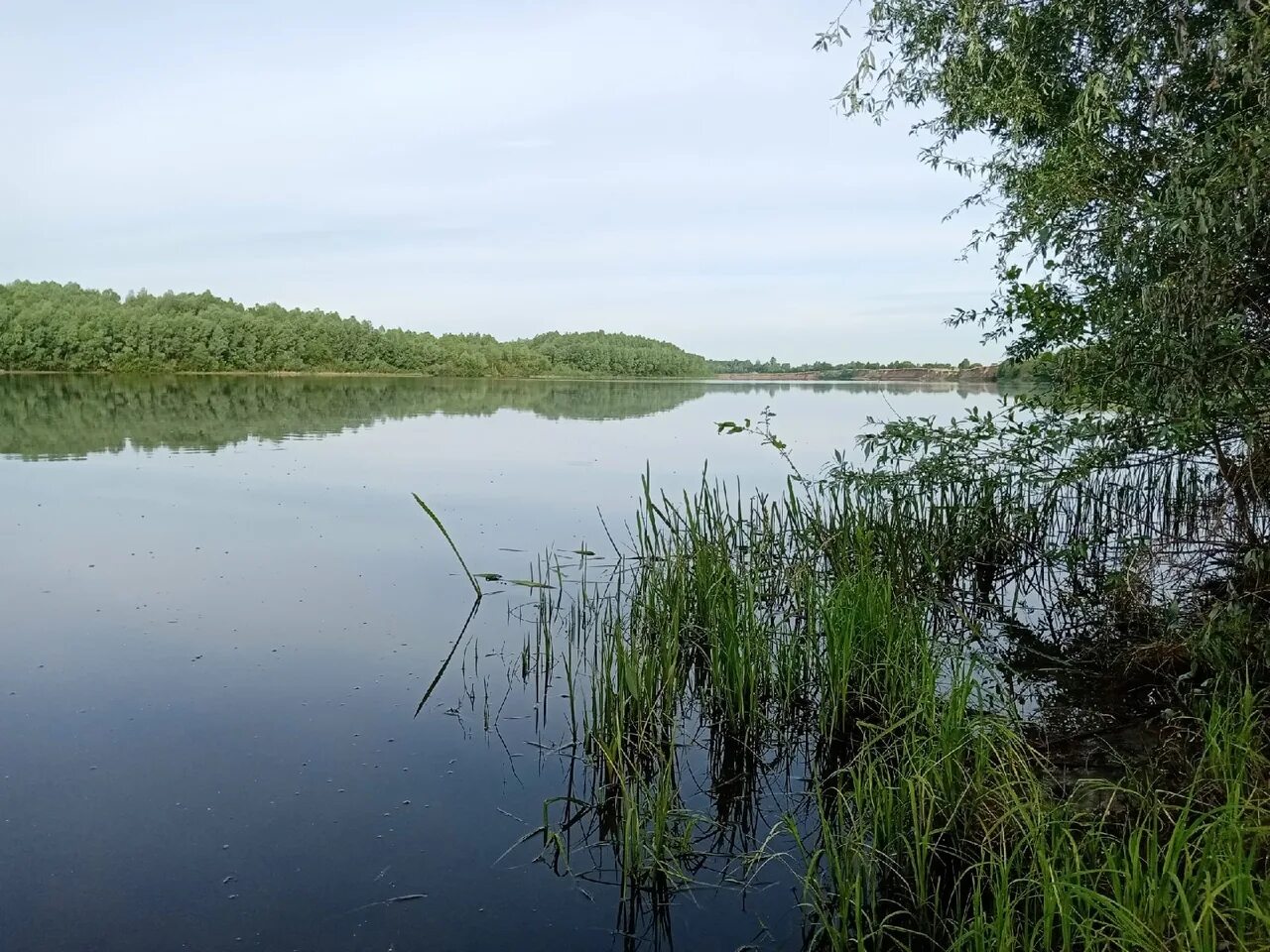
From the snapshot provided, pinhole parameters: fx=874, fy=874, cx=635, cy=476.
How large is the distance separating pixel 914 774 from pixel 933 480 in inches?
170

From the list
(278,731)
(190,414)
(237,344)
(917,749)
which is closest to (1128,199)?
(917,749)

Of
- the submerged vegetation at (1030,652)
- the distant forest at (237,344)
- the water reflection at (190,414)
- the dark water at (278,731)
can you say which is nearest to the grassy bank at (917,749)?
the submerged vegetation at (1030,652)

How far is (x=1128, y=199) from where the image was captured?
14.6 feet

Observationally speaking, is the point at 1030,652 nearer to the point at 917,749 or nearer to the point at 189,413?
the point at 917,749

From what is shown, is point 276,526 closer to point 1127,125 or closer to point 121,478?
point 121,478

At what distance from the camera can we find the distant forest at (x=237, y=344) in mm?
61750

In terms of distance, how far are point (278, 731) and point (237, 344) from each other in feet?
243

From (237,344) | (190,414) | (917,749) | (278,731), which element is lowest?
(278,731)

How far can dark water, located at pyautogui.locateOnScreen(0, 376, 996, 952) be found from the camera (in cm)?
328

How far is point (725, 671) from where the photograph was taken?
15.5 ft

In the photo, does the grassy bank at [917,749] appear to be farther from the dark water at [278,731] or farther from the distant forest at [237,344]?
the distant forest at [237,344]

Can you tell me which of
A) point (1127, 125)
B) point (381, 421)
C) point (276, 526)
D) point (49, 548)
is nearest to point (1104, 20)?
point (1127, 125)

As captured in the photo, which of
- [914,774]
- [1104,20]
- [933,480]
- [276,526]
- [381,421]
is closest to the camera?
[914,774]

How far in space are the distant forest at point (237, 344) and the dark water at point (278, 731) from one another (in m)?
58.6
